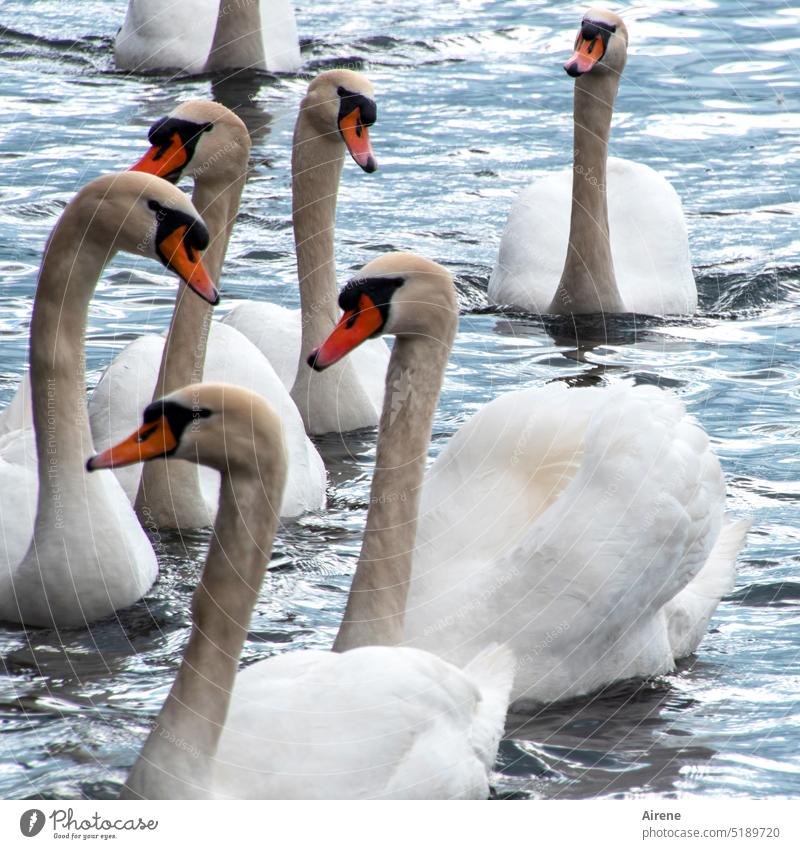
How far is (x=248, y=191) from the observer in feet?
41.0

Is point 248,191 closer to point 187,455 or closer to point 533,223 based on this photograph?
point 533,223

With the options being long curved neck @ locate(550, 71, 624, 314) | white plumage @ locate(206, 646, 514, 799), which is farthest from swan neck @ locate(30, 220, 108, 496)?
long curved neck @ locate(550, 71, 624, 314)

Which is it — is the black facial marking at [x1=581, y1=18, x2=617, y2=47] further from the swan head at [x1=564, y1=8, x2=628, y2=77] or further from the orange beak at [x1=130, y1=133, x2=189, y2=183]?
the orange beak at [x1=130, y1=133, x2=189, y2=183]

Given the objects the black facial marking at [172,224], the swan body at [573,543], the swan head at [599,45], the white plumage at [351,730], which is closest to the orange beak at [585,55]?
the swan head at [599,45]

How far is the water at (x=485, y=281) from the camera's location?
604cm

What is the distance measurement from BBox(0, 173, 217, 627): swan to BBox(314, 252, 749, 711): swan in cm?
82

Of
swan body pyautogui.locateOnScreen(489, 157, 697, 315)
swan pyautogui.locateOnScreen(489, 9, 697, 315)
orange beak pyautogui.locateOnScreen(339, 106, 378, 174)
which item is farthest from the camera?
swan body pyautogui.locateOnScreen(489, 157, 697, 315)

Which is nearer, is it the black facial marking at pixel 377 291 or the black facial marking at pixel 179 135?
the black facial marking at pixel 377 291

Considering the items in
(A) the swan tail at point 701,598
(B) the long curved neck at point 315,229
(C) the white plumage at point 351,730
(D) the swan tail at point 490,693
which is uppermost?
(B) the long curved neck at point 315,229

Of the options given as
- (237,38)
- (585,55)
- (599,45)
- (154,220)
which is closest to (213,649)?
(154,220)

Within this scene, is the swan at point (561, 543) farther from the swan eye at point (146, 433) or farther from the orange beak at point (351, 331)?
the swan eye at point (146, 433)

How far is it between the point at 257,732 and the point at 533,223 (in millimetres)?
6184

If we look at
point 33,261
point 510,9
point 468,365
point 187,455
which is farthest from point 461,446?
point 510,9

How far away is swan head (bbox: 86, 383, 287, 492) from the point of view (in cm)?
501
